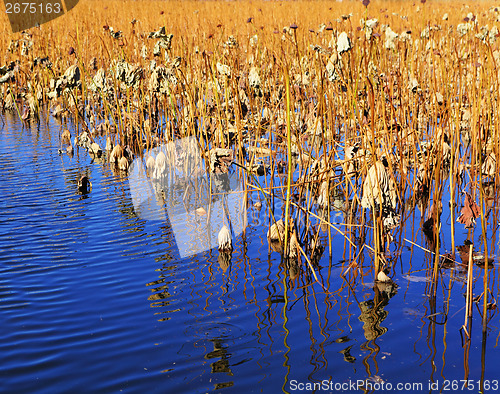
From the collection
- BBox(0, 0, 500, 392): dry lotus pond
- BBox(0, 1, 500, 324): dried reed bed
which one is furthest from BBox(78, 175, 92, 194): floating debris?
BBox(0, 1, 500, 324): dried reed bed

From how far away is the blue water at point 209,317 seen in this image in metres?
1.79

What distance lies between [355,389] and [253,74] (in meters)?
1.74

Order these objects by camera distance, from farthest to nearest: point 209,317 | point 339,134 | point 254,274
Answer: point 339,134 < point 254,274 < point 209,317

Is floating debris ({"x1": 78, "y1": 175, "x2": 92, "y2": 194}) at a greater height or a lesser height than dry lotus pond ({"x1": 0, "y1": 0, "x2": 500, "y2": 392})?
greater

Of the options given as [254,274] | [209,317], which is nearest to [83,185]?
[254,274]

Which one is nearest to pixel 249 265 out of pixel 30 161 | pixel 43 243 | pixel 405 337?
pixel 405 337

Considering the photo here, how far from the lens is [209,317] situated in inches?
85.0

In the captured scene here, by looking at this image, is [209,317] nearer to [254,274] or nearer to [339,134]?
[254,274]

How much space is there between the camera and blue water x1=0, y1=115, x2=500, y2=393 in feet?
5.88

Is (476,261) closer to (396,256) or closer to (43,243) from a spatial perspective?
(396,256)

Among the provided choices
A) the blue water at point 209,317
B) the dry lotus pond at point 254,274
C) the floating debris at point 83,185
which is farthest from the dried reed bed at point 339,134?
the floating debris at point 83,185

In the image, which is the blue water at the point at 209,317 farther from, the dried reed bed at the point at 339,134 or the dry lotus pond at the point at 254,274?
the dried reed bed at the point at 339,134

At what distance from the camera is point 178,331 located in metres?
2.07

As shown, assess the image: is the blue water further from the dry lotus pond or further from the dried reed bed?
the dried reed bed
